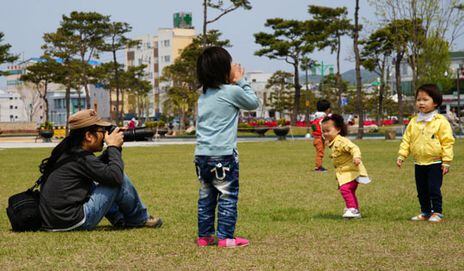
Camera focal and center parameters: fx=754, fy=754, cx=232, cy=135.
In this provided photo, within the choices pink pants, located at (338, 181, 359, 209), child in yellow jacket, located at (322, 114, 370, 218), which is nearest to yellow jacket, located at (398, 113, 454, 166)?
child in yellow jacket, located at (322, 114, 370, 218)

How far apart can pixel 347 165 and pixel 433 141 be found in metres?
0.91

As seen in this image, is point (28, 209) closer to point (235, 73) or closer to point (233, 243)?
point (233, 243)

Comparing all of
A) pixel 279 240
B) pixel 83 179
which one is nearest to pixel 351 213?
pixel 279 240

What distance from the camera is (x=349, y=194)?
7.44 metres

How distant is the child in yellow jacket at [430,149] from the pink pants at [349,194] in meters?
0.58

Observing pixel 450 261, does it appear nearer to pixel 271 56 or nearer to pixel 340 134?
pixel 340 134

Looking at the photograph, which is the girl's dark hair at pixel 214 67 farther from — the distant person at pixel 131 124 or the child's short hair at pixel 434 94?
the child's short hair at pixel 434 94

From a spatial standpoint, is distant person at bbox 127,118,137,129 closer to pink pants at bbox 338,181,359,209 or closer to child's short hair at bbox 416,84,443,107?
pink pants at bbox 338,181,359,209

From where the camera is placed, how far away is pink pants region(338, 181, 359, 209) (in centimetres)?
737

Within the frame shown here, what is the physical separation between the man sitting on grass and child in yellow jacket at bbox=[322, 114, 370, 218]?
2224mm

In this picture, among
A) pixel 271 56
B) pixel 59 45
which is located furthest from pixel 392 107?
pixel 59 45

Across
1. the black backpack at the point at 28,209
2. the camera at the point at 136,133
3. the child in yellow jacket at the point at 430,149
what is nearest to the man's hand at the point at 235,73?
the camera at the point at 136,133

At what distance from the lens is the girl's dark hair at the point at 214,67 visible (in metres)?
5.52

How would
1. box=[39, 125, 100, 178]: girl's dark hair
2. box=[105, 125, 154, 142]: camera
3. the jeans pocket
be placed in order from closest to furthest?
the jeans pocket
box=[39, 125, 100, 178]: girl's dark hair
box=[105, 125, 154, 142]: camera
